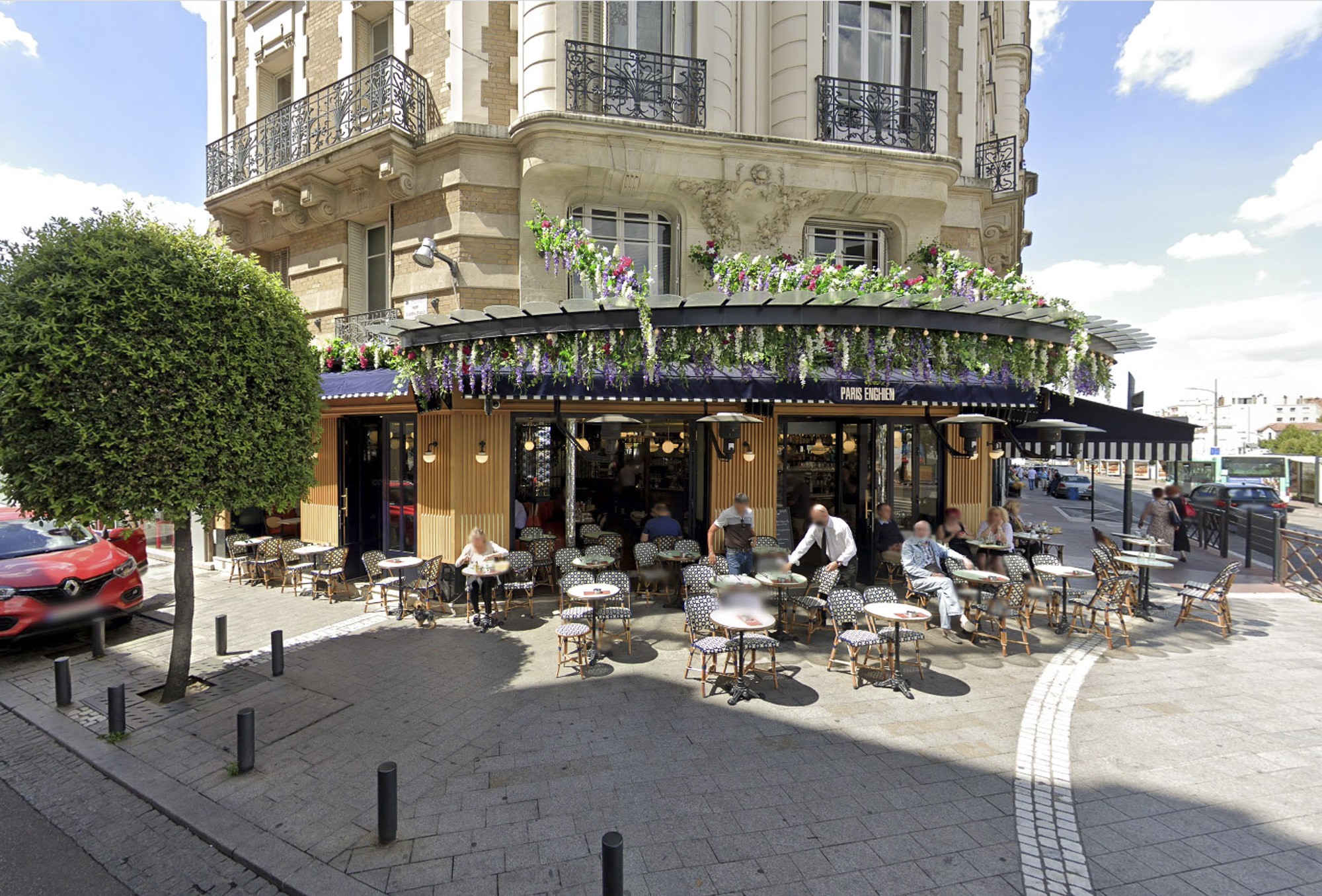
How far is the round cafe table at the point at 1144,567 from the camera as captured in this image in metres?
8.90

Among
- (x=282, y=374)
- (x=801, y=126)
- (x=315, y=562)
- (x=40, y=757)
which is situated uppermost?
(x=801, y=126)

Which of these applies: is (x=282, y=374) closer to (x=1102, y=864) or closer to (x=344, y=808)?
(x=344, y=808)

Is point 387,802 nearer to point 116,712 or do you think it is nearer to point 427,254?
point 116,712

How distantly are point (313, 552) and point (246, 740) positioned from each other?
20.8 feet

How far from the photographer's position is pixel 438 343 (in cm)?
860

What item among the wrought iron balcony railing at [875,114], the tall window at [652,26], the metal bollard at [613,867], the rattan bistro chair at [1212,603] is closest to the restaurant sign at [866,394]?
the wrought iron balcony railing at [875,114]

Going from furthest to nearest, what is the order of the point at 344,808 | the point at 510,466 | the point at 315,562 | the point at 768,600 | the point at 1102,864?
the point at 315,562
the point at 510,466
the point at 768,600
the point at 344,808
the point at 1102,864

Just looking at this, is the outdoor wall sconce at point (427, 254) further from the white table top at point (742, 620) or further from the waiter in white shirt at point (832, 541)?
the waiter in white shirt at point (832, 541)

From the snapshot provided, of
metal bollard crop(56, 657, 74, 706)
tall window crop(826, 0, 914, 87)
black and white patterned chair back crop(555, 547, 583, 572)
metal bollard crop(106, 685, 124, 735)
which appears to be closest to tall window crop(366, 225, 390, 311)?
black and white patterned chair back crop(555, 547, 583, 572)

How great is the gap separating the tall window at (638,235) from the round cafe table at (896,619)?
6869 millimetres

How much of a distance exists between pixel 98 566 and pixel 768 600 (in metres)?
10.1

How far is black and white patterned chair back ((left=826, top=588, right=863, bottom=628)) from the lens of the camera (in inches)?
274

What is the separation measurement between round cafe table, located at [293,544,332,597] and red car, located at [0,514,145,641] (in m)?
2.29

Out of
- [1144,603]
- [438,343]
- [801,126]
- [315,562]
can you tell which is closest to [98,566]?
[315,562]
